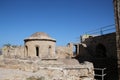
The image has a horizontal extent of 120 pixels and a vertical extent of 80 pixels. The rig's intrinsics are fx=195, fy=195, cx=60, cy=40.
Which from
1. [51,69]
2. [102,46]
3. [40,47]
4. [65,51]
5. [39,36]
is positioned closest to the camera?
[51,69]

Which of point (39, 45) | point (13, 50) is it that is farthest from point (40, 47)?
point (13, 50)

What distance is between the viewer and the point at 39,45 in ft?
78.1

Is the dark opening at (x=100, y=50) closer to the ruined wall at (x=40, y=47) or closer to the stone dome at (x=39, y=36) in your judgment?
the ruined wall at (x=40, y=47)

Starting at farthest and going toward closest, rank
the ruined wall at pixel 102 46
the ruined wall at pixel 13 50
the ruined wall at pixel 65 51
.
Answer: the ruined wall at pixel 65 51 < the ruined wall at pixel 13 50 < the ruined wall at pixel 102 46

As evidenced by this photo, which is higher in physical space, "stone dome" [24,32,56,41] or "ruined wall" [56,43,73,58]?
"stone dome" [24,32,56,41]

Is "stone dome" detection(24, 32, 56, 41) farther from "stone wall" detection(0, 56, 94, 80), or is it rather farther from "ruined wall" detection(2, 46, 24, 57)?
"stone wall" detection(0, 56, 94, 80)

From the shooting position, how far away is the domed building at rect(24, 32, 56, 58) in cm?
2384

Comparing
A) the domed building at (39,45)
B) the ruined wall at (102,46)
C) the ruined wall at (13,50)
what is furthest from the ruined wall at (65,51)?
the ruined wall at (13,50)

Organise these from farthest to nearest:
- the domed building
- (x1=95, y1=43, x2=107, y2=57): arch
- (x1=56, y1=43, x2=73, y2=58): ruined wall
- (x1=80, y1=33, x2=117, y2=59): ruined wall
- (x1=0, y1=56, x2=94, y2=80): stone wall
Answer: (x1=56, y1=43, x2=73, y2=58): ruined wall, (x1=95, y1=43, x2=107, y2=57): arch, the domed building, (x1=80, y1=33, x2=117, y2=59): ruined wall, (x1=0, y1=56, x2=94, y2=80): stone wall

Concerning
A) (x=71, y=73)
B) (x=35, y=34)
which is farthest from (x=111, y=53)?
(x=35, y=34)

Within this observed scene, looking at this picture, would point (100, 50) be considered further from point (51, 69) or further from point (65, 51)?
point (51, 69)

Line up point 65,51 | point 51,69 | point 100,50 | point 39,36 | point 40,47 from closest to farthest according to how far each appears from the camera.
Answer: point 51,69, point 40,47, point 39,36, point 100,50, point 65,51

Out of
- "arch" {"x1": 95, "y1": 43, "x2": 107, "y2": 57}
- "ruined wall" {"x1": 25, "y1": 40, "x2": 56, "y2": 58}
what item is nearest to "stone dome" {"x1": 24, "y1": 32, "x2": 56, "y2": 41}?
"ruined wall" {"x1": 25, "y1": 40, "x2": 56, "y2": 58}

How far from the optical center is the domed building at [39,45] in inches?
939
